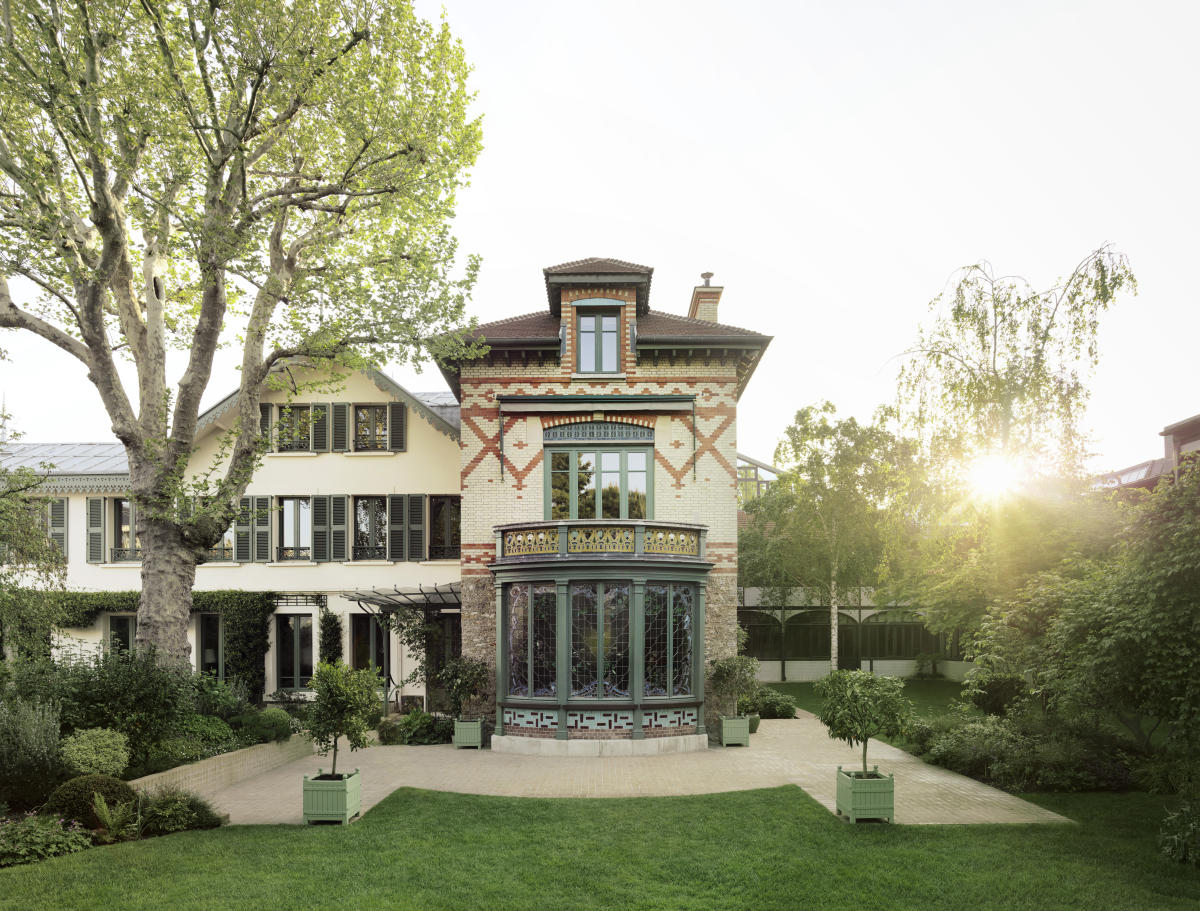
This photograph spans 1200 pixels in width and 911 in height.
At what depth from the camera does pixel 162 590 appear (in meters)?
14.4

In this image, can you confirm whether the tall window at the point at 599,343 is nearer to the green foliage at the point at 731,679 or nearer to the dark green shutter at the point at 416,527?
the dark green shutter at the point at 416,527

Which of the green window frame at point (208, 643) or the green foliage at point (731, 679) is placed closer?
the green foliage at point (731, 679)

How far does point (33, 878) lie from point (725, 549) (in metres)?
13.6

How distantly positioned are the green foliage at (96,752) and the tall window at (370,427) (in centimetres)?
1105

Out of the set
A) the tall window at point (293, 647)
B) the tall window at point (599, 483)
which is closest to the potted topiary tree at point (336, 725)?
the tall window at point (599, 483)

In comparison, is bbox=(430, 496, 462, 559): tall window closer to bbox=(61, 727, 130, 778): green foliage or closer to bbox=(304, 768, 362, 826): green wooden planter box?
bbox=(61, 727, 130, 778): green foliage

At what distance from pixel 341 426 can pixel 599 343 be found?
7956 millimetres

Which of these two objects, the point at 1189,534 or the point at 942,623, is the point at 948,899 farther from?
the point at 942,623

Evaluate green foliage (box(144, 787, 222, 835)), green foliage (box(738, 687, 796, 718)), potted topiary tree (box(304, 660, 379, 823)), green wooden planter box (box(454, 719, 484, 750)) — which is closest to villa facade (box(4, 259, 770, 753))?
green wooden planter box (box(454, 719, 484, 750))

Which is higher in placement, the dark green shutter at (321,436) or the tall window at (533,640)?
the dark green shutter at (321,436)

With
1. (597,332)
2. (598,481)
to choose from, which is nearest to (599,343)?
(597,332)

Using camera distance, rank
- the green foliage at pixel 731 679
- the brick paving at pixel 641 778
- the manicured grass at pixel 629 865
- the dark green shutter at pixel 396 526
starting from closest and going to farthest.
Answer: the manicured grass at pixel 629 865, the brick paving at pixel 641 778, the green foliage at pixel 731 679, the dark green shutter at pixel 396 526

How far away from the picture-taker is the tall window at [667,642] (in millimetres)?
16703

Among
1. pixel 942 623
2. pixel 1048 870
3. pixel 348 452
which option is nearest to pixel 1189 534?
pixel 1048 870
